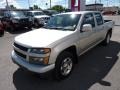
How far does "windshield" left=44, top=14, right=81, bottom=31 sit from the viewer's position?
4.74 metres

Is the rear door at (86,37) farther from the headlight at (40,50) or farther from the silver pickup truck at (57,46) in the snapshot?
the headlight at (40,50)

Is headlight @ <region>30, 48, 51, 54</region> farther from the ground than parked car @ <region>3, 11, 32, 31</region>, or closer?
closer

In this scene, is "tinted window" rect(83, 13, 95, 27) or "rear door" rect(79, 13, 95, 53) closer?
"rear door" rect(79, 13, 95, 53)

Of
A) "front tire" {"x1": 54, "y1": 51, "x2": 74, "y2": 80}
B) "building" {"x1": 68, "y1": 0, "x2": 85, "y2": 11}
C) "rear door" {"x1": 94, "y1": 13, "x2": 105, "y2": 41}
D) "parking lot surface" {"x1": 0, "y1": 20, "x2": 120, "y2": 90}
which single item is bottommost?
"parking lot surface" {"x1": 0, "y1": 20, "x2": 120, "y2": 90}

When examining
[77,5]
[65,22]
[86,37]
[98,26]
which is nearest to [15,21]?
[77,5]

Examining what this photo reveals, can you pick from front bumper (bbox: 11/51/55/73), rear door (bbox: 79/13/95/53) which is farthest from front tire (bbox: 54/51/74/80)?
rear door (bbox: 79/13/95/53)

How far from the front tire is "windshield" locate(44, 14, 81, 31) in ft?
2.96

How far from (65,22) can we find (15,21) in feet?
29.5

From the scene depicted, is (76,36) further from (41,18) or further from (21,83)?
(41,18)

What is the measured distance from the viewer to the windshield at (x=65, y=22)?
15.6 ft

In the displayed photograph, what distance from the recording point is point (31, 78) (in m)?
4.39

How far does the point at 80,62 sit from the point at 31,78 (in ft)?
6.35

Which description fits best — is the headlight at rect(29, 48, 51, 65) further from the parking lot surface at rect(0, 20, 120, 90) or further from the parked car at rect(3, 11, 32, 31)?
the parked car at rect(3, 11, 32, 31)

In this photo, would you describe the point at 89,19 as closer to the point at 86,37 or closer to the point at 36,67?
the point at 86,37
